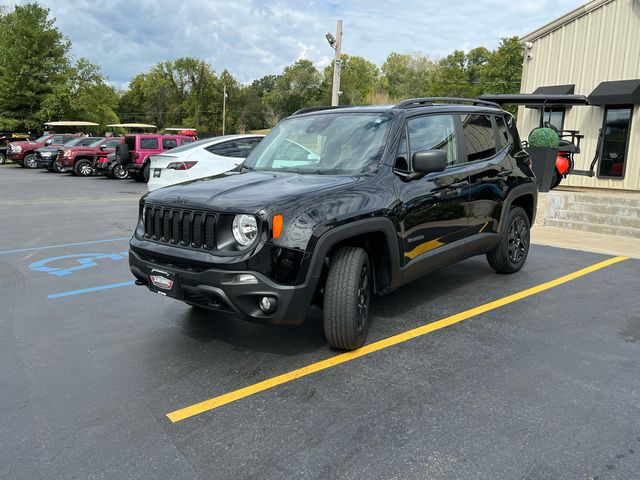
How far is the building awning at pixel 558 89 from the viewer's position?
46.9ft

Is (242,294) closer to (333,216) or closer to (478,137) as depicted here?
(333,216)

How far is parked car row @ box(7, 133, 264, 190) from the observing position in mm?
11031

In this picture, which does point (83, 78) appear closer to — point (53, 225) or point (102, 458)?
point (53, 225)

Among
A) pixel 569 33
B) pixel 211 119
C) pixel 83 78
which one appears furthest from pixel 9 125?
pixel 211 119

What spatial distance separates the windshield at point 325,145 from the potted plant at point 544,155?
7.77 metres

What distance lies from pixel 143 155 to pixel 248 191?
54.9 ft

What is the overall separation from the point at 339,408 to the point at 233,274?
1.06 meters

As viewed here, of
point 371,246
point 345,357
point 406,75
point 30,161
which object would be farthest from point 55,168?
point 406,75

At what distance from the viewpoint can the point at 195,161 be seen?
1107 centimetres

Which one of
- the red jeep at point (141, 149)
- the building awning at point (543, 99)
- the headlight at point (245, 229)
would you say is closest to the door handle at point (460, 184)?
the headlight at point (245, 229)

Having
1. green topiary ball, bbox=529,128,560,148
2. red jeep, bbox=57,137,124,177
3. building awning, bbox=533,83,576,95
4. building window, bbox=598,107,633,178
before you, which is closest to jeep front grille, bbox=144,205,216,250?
green topiary ball, bbox=529,128,560,148

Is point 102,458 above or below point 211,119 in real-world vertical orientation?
below

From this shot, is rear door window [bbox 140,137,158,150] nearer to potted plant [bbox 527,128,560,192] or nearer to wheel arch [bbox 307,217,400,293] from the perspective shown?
potted plant [bbox 527,128,560,192]

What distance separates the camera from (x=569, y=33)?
1455 centimetres
